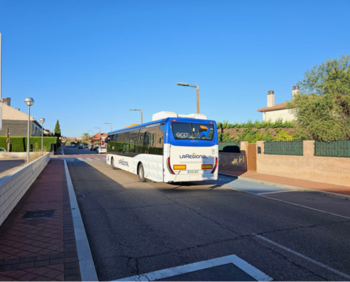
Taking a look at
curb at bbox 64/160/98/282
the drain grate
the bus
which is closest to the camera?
curb at bbox 64/160/98/282

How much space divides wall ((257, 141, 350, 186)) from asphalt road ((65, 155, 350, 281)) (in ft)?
11.3

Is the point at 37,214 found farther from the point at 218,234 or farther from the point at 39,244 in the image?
the point at 218,234

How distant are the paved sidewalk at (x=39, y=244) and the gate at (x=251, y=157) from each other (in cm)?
1422

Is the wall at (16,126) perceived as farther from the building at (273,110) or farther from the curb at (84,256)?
the curb at (84,256)

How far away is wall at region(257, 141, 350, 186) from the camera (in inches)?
511

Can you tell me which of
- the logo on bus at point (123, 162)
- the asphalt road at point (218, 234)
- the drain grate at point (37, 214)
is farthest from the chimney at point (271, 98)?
the drain grate at point (37, 214)

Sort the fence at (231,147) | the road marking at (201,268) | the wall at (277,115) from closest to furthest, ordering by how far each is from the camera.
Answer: the road marking at (201,268) < the fence at (231,147) < the wall at (277,115)

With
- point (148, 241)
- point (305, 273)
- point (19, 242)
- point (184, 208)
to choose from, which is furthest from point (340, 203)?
point (19, 242)

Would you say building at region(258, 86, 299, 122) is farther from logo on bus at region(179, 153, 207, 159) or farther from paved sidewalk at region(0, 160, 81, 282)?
paved sidewalk at region(0, 160, 81, 282)

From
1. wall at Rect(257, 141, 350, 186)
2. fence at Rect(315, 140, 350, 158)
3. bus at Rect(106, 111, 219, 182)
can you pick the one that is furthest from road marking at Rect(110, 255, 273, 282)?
fence at Rect(315, 140, 350, 158)

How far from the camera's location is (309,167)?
14617 mm

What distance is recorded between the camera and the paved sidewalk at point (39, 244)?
3.73 metres

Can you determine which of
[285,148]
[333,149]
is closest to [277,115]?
[285,148]

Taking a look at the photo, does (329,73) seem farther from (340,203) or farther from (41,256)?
(41,256)
